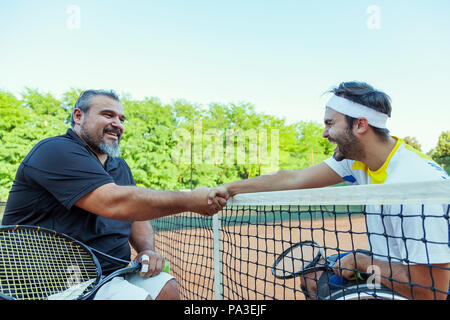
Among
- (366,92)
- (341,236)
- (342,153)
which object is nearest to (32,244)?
(342,153)

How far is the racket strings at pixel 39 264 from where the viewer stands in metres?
1.64

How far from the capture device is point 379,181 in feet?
6.66

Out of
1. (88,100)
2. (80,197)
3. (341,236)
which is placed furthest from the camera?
(341,236)

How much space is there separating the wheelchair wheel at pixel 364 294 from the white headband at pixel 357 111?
1002 mm

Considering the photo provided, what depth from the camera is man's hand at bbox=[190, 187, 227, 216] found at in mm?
2145

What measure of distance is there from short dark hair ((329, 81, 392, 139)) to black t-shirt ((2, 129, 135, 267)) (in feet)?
5.38

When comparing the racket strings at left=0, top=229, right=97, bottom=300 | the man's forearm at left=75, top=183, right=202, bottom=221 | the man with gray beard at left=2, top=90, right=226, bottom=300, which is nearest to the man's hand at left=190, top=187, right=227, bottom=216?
the man with gray beard at left=2, top=90, right=226, bottom=300

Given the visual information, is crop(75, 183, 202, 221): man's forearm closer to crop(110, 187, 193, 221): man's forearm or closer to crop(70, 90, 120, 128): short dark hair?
crop(110, 187, 193, 221): man's forearm

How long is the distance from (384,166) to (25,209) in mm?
2110

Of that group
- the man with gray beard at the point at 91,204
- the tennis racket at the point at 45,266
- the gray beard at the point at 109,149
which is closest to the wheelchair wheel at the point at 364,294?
the man with gray beard at the point at 91,204

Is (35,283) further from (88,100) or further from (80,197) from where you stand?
(88,100)

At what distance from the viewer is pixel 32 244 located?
174cm

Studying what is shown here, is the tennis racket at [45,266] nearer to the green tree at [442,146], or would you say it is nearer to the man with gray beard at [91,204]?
the man with gray beard at [91,204]
